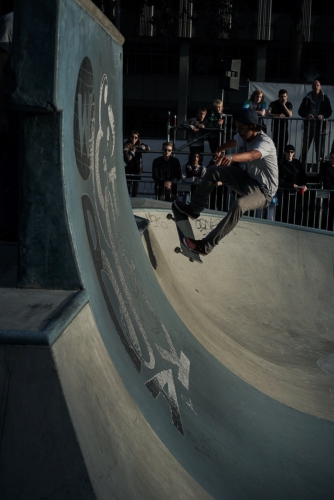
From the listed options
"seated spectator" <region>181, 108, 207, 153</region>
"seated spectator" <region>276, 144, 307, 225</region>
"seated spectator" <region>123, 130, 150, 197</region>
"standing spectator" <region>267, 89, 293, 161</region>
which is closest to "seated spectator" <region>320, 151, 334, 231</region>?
"seated spectator" <region>276, 144, 307, 225</region>

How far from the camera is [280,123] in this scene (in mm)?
11531

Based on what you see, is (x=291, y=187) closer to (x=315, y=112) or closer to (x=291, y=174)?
(x=291, y=174)

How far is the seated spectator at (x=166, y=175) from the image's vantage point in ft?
35.0

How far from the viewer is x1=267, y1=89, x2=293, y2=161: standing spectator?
1148 centimetres

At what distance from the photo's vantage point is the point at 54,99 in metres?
1.97

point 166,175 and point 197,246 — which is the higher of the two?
point 166,175

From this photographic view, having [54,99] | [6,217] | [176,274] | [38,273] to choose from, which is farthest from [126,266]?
[176,274]

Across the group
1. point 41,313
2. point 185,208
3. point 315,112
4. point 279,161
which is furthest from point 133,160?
point 41,313

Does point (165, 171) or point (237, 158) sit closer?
point (237, 158)

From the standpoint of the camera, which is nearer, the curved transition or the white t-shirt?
the curved transition

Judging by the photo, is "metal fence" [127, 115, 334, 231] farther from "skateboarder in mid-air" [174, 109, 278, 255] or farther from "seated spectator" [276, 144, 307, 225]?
"skateboarder in mid-air" [174, 109, 278, 255]

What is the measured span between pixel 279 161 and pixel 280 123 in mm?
851

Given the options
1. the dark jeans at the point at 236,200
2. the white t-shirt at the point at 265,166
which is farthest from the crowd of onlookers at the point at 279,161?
the white t-shirt at the point at 265,166

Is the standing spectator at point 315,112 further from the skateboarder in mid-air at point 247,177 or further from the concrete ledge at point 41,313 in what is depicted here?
the concrete ledge at point 41,313
